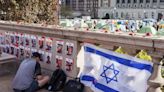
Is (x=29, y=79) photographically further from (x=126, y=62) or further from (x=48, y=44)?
(x=126, y=62)

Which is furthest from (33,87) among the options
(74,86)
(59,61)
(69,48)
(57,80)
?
(69,48)

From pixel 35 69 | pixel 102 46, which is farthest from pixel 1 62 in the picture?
pixel 102 46

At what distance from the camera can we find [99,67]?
5047mm

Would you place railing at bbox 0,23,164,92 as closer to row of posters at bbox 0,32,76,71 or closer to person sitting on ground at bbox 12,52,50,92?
row of posters at bbox 0,32,76,71

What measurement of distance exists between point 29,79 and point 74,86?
0.90 m

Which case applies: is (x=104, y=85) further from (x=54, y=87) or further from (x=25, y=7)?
(x=25, y=7)

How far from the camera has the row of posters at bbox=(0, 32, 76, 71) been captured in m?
5.84

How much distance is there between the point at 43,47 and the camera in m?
6.53

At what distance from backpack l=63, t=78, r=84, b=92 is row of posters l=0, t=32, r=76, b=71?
0.32 m

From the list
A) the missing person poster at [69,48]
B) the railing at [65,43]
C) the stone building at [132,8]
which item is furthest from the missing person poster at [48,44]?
the stone building at [132,8]

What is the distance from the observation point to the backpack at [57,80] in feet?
19.1

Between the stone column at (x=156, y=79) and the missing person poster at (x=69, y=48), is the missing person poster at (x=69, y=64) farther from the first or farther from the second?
the stone column at (x=156, y=79)

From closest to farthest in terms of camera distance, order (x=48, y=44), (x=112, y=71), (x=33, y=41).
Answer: (x=112, y=71), (x=48, y=44), (x=33, y=41)

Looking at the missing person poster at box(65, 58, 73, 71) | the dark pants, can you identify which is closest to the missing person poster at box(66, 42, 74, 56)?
the missing person poster at box(65, 58, 73, 71)
